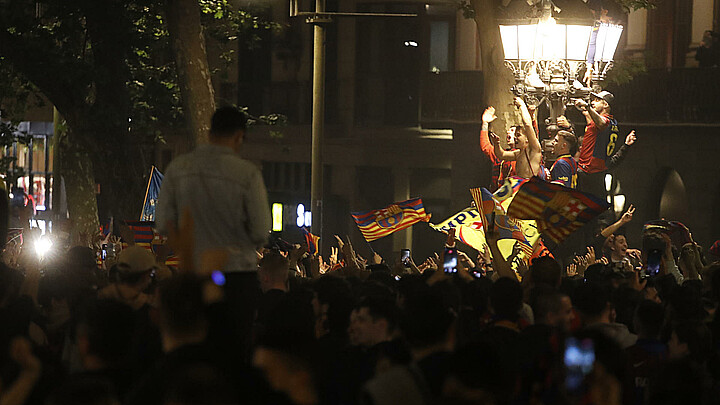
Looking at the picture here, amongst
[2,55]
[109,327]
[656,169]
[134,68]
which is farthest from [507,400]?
[656,169]

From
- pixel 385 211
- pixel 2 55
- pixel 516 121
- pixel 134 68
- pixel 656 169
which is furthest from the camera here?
pixel 656 169

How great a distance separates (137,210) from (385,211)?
8.90 metres

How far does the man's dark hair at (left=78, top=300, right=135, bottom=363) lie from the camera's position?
686 centimetres

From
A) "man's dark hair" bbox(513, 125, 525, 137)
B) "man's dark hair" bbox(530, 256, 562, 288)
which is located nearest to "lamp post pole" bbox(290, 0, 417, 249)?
"man's dark hair" bbox(513, 125, 525, 137)

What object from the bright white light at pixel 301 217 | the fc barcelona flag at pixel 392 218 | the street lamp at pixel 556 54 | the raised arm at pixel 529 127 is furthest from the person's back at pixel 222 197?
the bright white light at pixel 301 217

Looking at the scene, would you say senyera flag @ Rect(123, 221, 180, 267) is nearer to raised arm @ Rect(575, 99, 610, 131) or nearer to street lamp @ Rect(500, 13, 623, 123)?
street lamp @ Rect(500, 13, 623, 123)

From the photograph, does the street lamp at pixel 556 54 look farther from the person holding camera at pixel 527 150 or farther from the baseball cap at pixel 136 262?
the baseball cap at pixel 136 262

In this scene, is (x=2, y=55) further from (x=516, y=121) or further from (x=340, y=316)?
(x=340, y=316)

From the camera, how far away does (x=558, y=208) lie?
14.2 meters

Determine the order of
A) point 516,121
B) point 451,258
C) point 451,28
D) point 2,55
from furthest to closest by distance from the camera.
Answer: point 451,28 < point 2,55 < point 516,121 < point 451,258

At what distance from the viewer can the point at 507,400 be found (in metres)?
6.59

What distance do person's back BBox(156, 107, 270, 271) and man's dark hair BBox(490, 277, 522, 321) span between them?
1.43 m

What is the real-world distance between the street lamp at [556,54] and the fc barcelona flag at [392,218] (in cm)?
174

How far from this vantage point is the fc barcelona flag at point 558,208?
1421 centimetres
